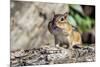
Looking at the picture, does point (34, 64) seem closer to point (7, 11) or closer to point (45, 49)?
point (45, 49)

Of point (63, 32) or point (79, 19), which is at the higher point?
point (79, 19)

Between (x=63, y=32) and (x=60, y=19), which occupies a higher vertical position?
(x=60, y=19)

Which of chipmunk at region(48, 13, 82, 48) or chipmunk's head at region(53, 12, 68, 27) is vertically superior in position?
chipmunk's head at region(53, 12, 68, 27)

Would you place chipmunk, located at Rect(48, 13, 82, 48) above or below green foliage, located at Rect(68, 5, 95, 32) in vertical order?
below

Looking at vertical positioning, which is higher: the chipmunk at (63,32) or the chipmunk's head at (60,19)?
the chipmunk's head at (60,19)

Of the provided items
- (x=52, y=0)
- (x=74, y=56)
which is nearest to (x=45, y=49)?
(x=74, y=56)

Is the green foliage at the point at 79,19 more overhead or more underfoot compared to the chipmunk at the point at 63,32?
more overhead
